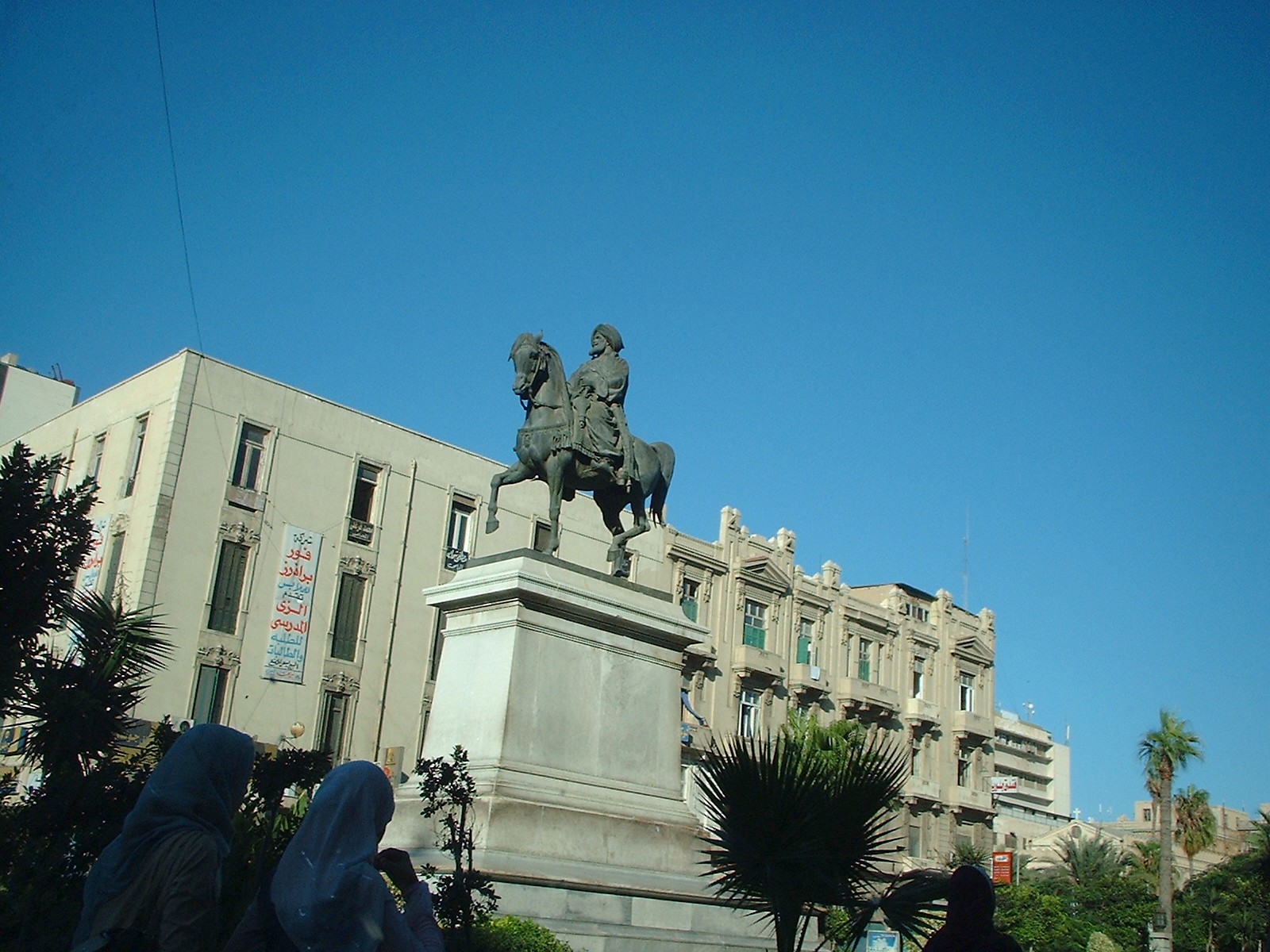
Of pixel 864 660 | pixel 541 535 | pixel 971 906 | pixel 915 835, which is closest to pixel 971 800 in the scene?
pixel 915 835

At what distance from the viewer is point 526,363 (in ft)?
49.1

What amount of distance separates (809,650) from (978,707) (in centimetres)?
1449

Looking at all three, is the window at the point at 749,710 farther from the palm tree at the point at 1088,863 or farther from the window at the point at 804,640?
the palm tree at the point at 1088,863

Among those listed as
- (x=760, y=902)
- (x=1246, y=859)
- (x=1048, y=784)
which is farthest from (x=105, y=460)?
(x=1048, y=784)

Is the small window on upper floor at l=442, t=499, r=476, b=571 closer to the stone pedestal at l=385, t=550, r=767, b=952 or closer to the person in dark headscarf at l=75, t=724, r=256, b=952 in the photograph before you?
Result: the stone pedestal at l=385, t=550, r=767, b=952

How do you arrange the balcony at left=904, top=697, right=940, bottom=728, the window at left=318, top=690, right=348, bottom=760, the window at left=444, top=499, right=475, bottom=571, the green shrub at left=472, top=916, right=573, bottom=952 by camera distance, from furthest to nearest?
1. the balcony at left=904, top=697, right=940, bottom=728
2. the window at left=444, top=499, right=475, bottom=571
3. the window at left=318, top=690, right=348, bottom=760
4. the green shrub at left=472, top=916, right=573, bottom=952

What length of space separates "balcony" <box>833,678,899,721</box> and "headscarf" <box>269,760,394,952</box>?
173 feet

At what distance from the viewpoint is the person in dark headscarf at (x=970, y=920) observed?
5.22 meters

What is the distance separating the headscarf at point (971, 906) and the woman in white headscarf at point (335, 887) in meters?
2.34

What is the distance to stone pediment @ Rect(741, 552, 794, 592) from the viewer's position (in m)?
53.1

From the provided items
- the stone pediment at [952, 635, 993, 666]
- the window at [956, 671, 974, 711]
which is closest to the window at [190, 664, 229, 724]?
the stone pediment at [952, 635, 993, 666]

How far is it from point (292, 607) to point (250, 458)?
15.4 ft

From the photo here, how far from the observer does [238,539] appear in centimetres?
3700

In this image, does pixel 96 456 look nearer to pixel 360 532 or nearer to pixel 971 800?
pixel 360 532
